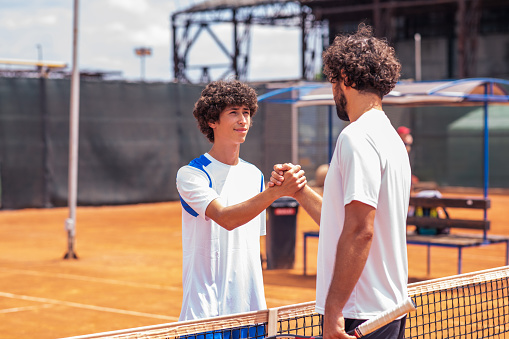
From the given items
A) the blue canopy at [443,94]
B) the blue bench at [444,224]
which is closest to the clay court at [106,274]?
the blue bench at [444,224]

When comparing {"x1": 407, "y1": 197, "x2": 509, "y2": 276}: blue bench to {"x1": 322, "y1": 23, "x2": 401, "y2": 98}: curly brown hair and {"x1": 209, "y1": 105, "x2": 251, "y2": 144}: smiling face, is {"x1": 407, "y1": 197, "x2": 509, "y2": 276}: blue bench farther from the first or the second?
{"x1": 322, "y1": 23, "x2": 401, "y2": 98}: curly brown hair

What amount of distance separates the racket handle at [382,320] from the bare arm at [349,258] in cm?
5

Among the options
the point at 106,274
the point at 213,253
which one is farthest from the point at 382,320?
the point at 106,274

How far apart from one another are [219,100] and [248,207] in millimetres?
594

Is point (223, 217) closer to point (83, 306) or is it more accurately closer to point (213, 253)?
point (213, 253)

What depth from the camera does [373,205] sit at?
2.41 meters

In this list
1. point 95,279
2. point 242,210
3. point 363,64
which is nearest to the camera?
point 363,64

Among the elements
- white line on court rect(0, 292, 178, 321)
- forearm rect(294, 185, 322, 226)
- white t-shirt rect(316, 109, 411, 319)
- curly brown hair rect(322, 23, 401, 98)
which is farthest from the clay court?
curly brown hair rect(322, 23, 401, 98)

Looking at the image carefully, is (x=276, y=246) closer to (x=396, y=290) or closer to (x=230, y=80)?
(x=230, y=80)

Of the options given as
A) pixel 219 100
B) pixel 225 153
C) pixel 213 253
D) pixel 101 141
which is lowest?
pixel 213 253

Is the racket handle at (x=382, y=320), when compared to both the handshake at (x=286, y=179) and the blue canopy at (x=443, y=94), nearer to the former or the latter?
the handshake at (x=286, y=179)

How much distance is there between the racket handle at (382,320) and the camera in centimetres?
241

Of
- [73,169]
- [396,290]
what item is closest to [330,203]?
[396,290]

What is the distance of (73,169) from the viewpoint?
1130 centimetres
